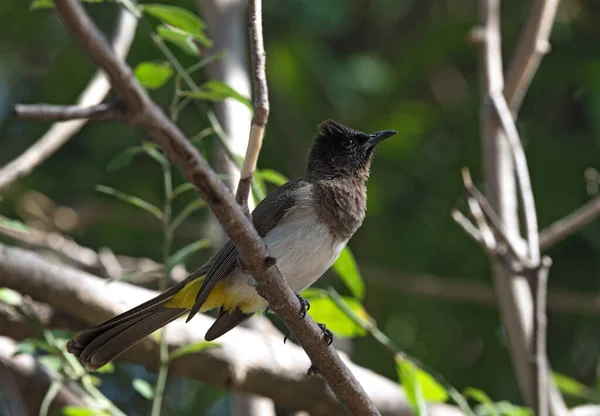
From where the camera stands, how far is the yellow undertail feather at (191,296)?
3.32 meters

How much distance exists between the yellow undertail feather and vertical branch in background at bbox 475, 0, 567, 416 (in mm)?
1193

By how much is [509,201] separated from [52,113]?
3084 mm

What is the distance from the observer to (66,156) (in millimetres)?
6145

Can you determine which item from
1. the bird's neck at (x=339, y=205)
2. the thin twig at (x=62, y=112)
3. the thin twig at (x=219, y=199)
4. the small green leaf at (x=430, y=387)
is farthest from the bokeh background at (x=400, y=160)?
the thin twig at (x=62, y=112)

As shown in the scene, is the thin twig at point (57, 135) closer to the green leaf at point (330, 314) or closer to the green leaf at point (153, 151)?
the green leaf at point (153, 151)

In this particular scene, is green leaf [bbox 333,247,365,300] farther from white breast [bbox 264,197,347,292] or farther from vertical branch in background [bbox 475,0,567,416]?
vertical branch in background [bbox 475,0,567,416]

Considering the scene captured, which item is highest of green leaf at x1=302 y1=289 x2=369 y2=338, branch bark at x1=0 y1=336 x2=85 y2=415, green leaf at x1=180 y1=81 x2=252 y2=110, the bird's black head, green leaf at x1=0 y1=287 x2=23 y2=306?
green leaf at x1=180 y1=81 x2=252 y2=110

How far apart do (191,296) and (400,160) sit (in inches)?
109

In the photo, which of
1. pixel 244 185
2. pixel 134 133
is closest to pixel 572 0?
pixel 134 133

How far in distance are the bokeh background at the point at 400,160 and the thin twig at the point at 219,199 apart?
261cm

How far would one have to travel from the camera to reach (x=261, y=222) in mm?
3369

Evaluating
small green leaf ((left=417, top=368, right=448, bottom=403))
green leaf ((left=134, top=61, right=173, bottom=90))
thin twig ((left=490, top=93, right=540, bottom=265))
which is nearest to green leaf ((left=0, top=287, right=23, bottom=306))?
green leaf ((left=134, top=61, right=173, bottom=90))

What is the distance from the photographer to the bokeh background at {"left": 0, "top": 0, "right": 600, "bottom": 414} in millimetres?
5398

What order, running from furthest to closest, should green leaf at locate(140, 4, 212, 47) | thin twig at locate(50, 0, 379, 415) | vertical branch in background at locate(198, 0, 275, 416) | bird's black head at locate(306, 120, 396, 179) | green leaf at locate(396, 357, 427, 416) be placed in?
vertical branch in background at locate(198, 0, 275, 416) < bird's black head at locate(306, 120, 396, 179) < green leaf at locate(396, 357, 427, 416) < green leaf at locate(140, 4, 212, 47) < thin twig at locate(50, 0, 379, 415)
